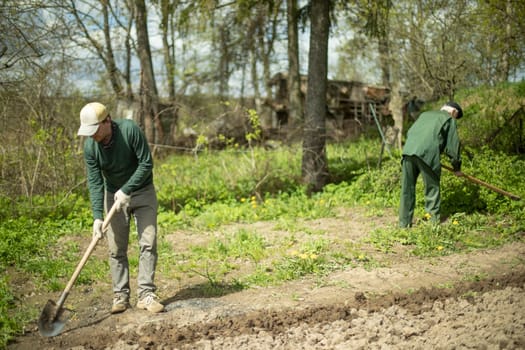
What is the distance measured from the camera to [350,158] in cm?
1191

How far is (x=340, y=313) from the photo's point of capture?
429 centimetres

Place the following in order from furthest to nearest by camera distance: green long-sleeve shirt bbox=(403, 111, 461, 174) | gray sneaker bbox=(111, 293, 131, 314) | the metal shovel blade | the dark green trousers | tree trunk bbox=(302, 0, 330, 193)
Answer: tree trunk bbox=(302, 0, 330, 193) → the dark green trousers → green long-sleeve shirt bbox=(403, 111, 461, 174) → gray sneaker bbox=(111, 293, 131, 314) → the metal shovel blade

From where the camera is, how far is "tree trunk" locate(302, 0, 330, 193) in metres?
9.91

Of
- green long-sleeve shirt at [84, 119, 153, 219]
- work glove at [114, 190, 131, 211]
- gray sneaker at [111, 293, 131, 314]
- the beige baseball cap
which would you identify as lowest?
gray sneaker at [111, 293, 131, 314]

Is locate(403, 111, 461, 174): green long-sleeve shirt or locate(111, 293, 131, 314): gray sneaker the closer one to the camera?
locate(111, 293, 131, 314): gray sneaker

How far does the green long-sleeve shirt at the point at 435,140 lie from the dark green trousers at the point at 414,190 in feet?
0.37

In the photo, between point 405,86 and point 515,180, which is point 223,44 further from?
point 515,180

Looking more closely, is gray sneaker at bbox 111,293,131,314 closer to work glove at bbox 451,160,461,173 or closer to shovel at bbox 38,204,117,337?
A: shovel at bbox 38,204,117,337

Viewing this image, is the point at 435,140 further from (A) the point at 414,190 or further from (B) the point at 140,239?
(B) the point at 140,239

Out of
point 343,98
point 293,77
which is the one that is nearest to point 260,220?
point 293,77

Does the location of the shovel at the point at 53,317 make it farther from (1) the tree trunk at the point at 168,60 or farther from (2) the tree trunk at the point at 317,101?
(1) the tree trunk at the point at 168,60

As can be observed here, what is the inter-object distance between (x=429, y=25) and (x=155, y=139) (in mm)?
8012

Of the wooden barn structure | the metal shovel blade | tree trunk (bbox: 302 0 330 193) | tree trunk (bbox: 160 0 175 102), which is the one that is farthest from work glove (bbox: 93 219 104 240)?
the wooden barn structure

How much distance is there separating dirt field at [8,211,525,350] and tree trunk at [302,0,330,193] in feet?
13.8
